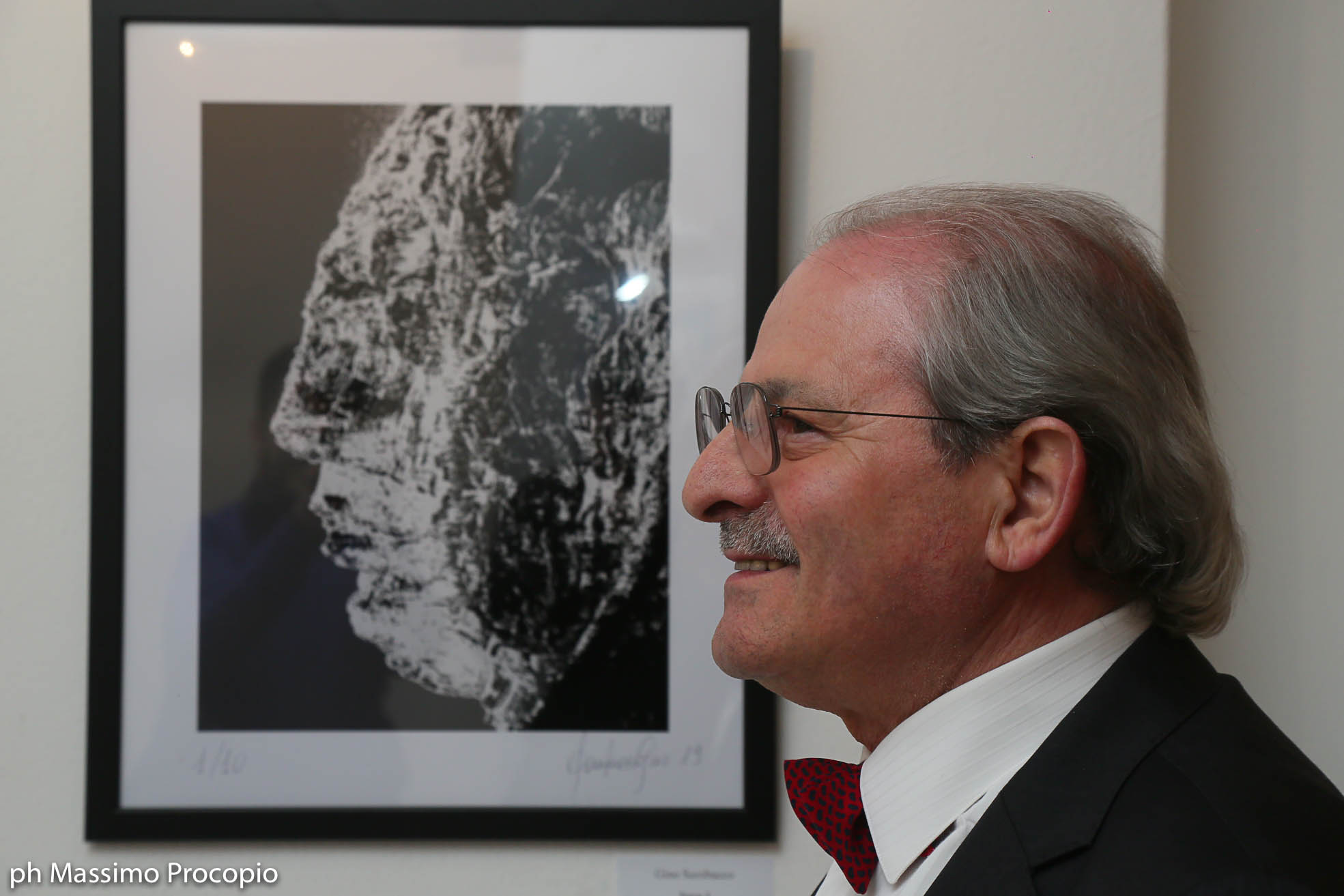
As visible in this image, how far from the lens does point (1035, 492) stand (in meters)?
0.83

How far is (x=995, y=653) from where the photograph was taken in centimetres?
84

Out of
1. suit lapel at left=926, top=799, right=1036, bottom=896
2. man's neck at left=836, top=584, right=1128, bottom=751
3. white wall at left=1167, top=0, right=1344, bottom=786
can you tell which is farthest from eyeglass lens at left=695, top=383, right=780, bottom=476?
white wall at left=1167, top=0, right=1344, bottom=786

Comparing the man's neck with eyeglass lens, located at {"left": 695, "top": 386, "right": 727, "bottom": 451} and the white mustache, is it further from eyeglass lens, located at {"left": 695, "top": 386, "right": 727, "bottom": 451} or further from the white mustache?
eyeglass lens, located at {"left": 695, "top": 386, "right": 727, "bottom": 451}

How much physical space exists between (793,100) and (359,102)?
0.58 meters

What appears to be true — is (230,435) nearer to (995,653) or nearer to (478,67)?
(478,67)

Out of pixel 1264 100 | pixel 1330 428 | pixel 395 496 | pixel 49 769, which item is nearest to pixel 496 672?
pixel 395 496

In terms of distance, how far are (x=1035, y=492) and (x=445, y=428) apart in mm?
801

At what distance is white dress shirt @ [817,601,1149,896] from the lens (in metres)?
0.82

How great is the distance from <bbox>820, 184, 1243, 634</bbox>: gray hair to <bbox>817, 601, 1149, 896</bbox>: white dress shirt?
8 cm

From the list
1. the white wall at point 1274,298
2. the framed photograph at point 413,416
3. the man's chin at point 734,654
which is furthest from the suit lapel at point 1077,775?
the white wall at point 1274,298

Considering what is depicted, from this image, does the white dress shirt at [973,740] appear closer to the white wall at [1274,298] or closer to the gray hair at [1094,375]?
the gray hair at [1094,375]

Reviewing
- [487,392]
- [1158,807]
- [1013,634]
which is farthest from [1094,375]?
[487,392]
